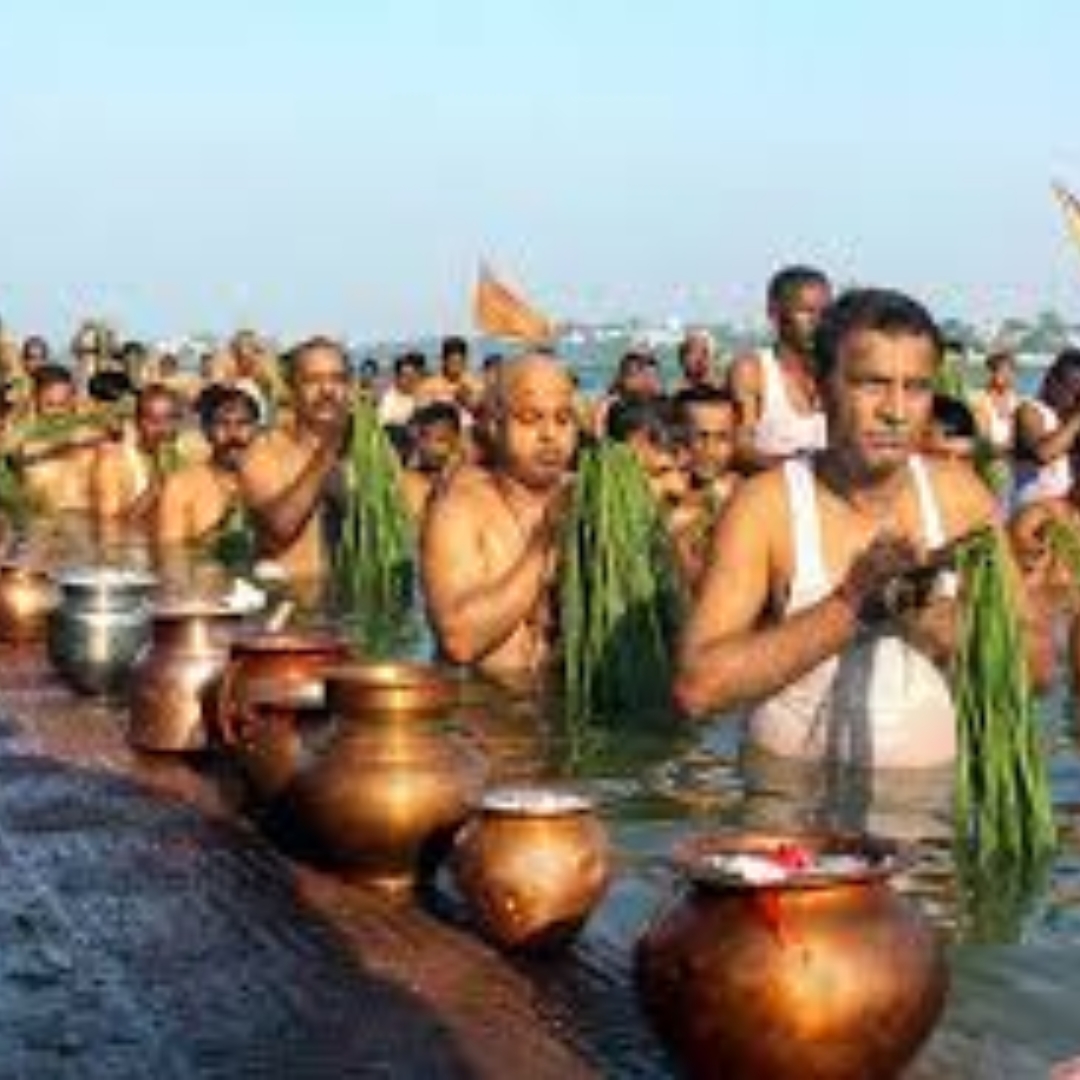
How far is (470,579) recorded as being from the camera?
8.88 meters

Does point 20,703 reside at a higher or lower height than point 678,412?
lower

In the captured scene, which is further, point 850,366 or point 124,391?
point 124,391

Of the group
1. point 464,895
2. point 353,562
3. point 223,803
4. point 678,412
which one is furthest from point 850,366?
point 353,562

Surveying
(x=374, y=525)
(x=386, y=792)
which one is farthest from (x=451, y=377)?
(x=386, y=792)

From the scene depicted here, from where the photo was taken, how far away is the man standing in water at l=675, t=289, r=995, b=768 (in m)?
6.33

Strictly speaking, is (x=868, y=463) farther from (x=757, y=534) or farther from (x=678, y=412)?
(x=678, y=412)

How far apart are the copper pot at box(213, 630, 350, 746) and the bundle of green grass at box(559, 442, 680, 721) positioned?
1841mm

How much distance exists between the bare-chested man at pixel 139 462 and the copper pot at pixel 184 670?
10.1 metres

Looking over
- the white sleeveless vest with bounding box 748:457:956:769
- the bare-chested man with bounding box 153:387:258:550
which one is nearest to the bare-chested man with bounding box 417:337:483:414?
the bare-chested man with bounding box 153:387:258:550

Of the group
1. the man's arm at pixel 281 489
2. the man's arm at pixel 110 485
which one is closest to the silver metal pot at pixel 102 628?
the man's arm at pixel 281 489

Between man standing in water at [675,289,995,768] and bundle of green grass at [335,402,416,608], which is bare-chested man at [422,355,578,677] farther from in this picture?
bundle of green grass at [335,402,416,608]

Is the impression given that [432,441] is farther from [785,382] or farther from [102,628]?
[102,628]

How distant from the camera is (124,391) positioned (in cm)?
2184

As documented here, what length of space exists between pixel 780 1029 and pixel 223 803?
11.1 feet
